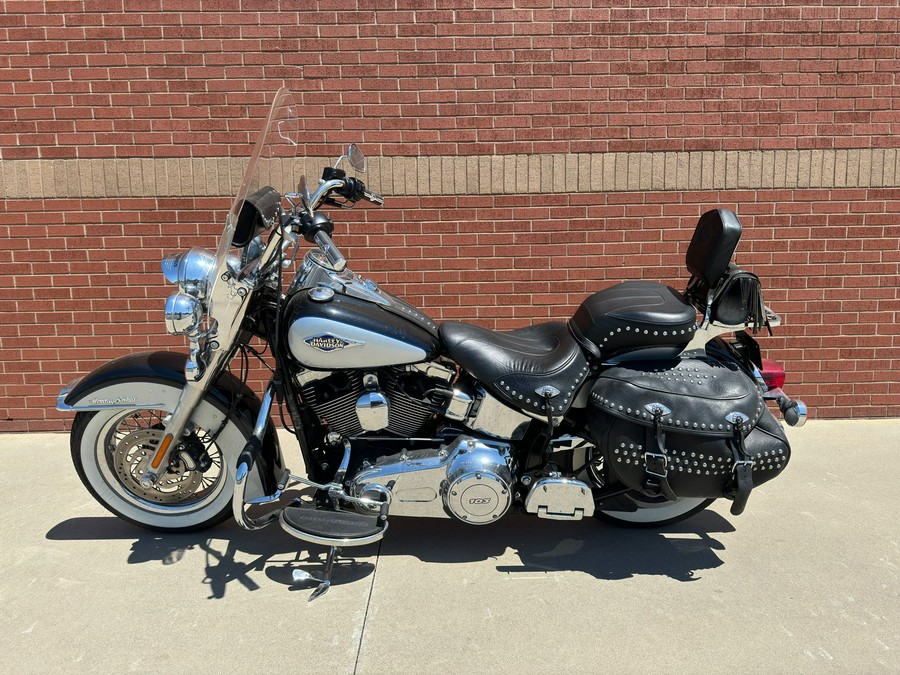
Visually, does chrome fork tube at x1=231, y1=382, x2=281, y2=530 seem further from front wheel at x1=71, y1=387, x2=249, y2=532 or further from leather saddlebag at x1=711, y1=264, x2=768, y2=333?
leather saddlebag at x1=711, y1=264, x2=768, y2=333

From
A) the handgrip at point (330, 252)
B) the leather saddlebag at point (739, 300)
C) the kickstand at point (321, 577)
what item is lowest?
the kickstand at point (321, 577)

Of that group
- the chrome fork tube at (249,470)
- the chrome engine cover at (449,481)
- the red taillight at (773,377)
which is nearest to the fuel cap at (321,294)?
the chrome fork tube at (249,470)

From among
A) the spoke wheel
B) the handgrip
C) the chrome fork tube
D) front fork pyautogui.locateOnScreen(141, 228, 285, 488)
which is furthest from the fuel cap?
the spoke wheel

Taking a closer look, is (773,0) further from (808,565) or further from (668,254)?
(808,565)

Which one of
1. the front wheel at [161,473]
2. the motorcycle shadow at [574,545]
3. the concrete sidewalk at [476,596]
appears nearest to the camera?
the concrete sidewalk at [476,596]

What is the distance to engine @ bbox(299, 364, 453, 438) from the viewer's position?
3178 mm

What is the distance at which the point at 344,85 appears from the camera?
4.71m

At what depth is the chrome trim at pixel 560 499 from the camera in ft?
10.6

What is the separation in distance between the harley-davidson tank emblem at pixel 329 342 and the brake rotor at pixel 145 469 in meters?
0.99

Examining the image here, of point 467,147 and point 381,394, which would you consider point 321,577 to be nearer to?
point 381,394

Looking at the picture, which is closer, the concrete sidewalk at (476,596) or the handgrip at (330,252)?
the concrete sidewalk at (476,596)

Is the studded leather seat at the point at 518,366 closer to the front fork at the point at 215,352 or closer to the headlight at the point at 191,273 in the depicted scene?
the front fork at the point at 215,352

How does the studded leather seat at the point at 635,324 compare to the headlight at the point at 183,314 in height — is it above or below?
below

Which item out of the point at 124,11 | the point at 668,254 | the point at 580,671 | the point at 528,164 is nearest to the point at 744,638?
the point at 580,671
